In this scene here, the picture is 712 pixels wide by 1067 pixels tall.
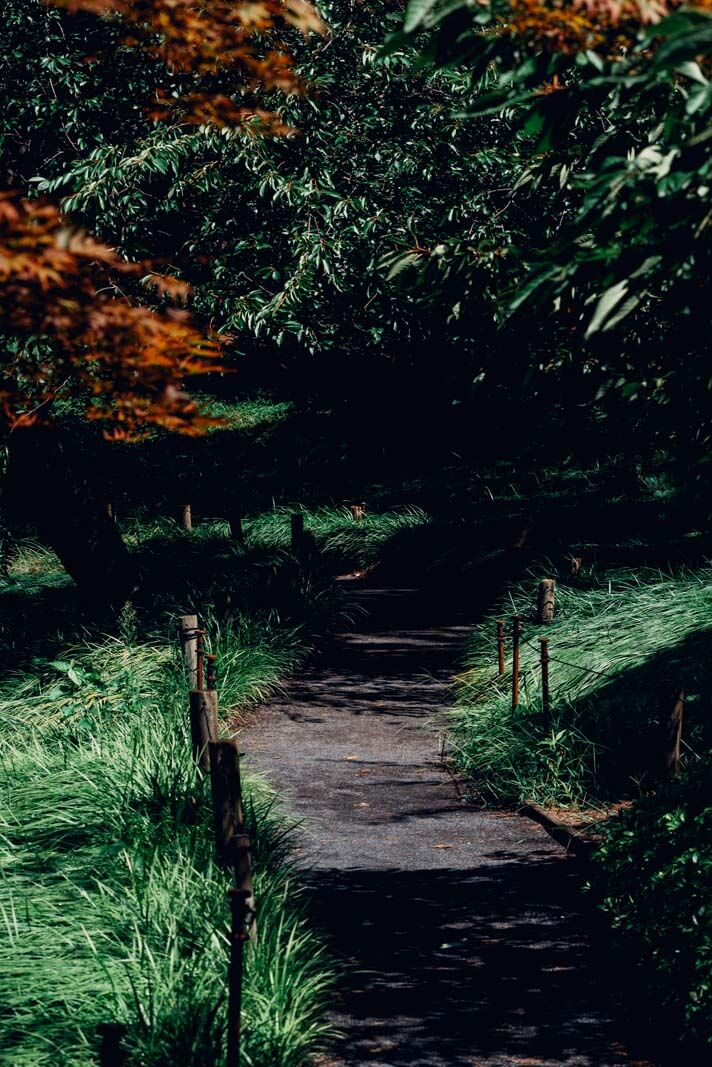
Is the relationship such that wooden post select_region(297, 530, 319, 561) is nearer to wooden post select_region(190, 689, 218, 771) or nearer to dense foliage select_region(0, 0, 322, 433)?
wooden post select_region(190, 689, 218, 771)

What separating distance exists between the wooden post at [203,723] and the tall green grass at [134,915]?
153 millimetres

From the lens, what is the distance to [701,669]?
9.51 m

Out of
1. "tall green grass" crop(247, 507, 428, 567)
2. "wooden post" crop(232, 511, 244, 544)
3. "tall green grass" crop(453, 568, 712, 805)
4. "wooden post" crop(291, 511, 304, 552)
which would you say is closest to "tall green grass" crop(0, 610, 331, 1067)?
"tall green grass" crop(453, 568, 712, 805)

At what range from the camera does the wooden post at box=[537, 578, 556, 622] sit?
12.0m

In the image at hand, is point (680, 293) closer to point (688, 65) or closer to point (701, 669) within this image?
point (688, 65)

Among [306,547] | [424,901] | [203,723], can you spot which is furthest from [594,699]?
[306,547]

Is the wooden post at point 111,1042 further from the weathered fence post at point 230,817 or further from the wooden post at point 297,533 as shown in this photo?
the wooden post at point 297,533

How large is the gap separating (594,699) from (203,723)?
12.4 feet

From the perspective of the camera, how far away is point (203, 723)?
7.05 metres

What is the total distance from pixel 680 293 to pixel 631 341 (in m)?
1.27

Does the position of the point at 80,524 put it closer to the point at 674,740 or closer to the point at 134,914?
the point at 674,740

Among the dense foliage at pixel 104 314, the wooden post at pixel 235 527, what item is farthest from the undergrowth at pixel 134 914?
the wooden post at pixel 235 527

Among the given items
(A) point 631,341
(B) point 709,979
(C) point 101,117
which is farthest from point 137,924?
(C) point 101,117

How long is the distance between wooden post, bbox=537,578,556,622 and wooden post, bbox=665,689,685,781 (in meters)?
4.66
